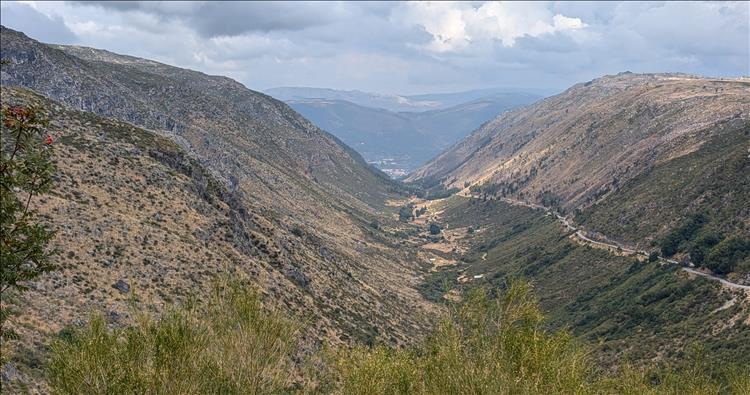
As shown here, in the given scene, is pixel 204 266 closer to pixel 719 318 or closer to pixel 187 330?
pixel 187 330

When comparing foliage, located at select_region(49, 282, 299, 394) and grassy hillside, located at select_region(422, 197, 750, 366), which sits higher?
foliage, located at select_region(49, 282, 299, 394)

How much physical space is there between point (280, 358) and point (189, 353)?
4.55 metres

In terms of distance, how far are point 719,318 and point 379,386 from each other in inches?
3592

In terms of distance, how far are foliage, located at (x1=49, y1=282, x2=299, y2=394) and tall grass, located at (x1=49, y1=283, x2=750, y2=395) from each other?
43 millimetres

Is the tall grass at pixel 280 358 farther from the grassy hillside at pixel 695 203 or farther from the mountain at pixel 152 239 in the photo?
the grassy hillside at pixel 695 203

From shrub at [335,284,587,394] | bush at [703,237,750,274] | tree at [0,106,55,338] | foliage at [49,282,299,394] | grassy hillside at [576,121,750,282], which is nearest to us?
tree at [0,106,55,338]

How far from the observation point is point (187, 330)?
1969cm

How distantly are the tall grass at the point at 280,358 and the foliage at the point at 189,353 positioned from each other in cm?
4

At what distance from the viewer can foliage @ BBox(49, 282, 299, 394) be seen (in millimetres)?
18219

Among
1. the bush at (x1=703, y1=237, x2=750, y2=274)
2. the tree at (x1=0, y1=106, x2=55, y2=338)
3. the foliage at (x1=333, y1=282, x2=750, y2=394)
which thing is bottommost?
the bush at (x1=703, y1=237, x2=750, y2=274)

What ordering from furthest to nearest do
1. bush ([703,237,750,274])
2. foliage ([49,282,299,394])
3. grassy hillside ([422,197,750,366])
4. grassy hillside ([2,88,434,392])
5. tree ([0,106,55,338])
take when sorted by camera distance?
bush ([703,237,750,274])
grassy hillside ([422,197,750,366])
grassy hillside ([2,88,434,392])
foliage ([49,282,299,394])
tree ([0,106,55,338])

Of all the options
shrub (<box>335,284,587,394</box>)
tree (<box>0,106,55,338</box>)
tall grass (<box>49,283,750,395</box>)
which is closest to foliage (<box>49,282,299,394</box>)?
tall grass (<box>49,283,750,395</box>)

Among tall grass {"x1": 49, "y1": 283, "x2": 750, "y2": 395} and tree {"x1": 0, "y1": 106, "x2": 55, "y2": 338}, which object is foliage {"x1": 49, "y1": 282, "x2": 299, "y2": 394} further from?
tree {"x1": 0, "y1": 106, "x2": 55, "y2": 338}

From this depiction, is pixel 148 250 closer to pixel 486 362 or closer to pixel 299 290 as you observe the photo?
pixel 299 290
